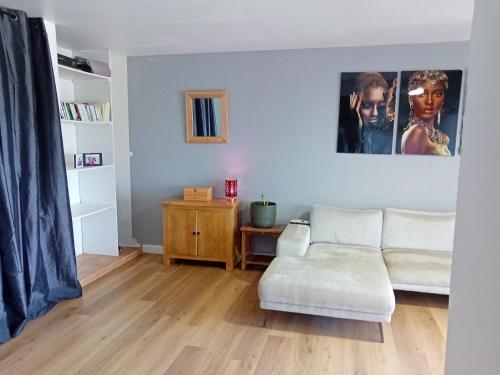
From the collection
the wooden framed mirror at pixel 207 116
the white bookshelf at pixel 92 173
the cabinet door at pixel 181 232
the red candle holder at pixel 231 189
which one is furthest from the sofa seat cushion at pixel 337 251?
the white bookshelf at pixel 92 173

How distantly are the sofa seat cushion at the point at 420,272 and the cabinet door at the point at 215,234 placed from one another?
1.49 m

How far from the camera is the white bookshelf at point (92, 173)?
12.0 feet

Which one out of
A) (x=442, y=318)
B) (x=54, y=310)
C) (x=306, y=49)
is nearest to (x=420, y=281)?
(x=442, y=318)

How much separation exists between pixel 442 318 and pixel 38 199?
10.2ft

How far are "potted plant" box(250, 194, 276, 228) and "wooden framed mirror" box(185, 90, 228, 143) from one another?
0.79 m

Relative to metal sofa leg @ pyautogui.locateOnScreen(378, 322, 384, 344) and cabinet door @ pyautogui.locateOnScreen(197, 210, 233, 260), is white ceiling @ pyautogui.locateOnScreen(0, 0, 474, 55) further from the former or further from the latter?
metal sofa leg @ pyautogui.locateOnScreen(378, 322, 384, 344)

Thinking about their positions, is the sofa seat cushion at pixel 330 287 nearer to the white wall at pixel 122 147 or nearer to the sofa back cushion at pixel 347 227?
the sofa back cushion at pixel 347 227

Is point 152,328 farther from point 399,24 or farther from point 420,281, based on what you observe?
point 399,24

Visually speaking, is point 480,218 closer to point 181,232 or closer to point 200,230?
point 200,230

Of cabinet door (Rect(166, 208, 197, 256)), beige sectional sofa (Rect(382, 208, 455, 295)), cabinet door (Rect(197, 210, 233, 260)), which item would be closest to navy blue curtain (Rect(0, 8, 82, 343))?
cabinet door (Rect(166, 208, 197, 256))

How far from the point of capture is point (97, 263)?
11.9ft

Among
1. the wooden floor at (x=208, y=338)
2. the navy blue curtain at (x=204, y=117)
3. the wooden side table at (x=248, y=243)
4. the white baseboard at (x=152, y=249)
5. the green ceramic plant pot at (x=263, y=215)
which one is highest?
the navy blue curtain at (x=204, y=117)

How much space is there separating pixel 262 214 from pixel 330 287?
1263 mm

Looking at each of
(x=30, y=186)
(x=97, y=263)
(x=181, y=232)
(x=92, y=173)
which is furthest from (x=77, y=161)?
(x=181, y=232)
